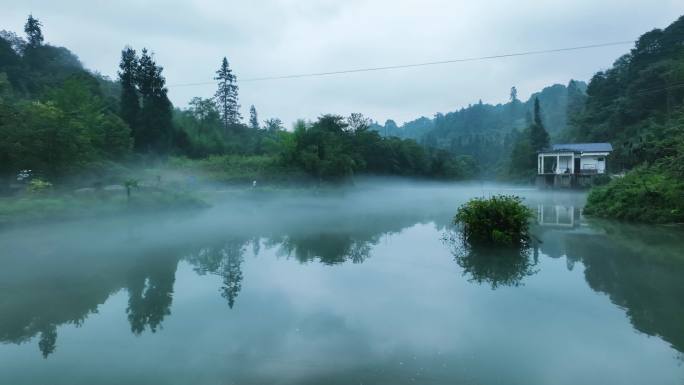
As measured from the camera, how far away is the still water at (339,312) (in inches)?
A: 171

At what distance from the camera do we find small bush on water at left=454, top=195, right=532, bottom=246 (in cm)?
1060

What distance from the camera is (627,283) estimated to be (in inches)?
291

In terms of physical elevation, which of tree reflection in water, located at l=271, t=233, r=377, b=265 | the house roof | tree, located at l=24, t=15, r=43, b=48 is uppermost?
tree, located at l=24, t=15, r=43, b=48

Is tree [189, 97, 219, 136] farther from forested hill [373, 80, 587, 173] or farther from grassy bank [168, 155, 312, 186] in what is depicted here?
forested hill [373, 80, 587, 173]

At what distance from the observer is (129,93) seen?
35.8 meters

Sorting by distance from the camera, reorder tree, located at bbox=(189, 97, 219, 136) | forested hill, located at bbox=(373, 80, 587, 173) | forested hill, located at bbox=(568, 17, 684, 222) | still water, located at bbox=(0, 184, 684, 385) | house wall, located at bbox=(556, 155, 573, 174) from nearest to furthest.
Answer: still water, located at bbox=(0, 184, 684, 385) < forested hill, located at bbox=(568, 17, 684, 222) < house wall, located at bbox=(556, 155, 573, 174) < tree, located at bbox=(189, 97, 219, 136) < forested hill, located at bbox=(373, 80, 587, 173)

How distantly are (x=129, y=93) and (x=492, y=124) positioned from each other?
120213mm

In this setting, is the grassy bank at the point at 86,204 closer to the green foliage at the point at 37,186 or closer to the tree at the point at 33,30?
the green foliage at the point at 37,186

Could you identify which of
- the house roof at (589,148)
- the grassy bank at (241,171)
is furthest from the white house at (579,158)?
the grassy bank at (241,171)

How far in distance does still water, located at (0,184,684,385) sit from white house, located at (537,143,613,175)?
28.3 meters

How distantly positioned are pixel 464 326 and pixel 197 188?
2544cm

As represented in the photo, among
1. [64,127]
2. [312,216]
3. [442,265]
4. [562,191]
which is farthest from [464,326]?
[562,191]

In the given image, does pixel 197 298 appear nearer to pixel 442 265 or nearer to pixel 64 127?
pixel 442 265

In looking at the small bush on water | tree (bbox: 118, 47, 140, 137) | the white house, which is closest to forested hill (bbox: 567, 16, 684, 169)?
the white house
